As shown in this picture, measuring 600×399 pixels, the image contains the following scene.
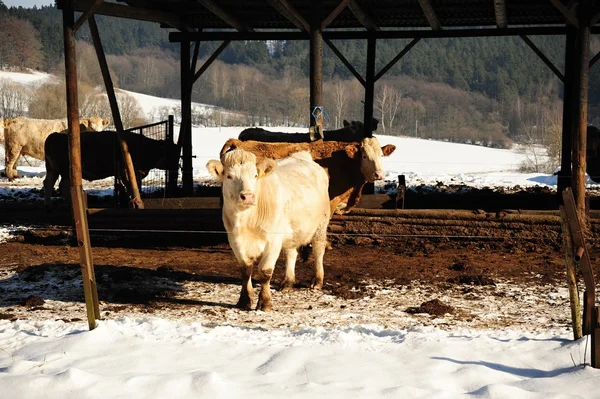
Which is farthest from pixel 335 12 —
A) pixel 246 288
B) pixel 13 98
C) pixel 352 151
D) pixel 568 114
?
pixel 13 98

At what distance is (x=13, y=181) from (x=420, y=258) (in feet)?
51.2

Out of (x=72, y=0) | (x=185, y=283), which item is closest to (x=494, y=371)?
(x=185, y=283)

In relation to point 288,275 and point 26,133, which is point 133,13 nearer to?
point 288,275

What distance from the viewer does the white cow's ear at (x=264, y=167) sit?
8.56 metres

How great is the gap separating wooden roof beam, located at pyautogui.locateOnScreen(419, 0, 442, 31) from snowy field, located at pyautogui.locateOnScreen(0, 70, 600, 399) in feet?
22.8

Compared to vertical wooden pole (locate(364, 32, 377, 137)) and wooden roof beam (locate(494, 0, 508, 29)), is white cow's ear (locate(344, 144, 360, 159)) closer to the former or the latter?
wooden roof beam (locate(494, 0, 508, 29))

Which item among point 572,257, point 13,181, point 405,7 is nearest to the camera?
point 572,257

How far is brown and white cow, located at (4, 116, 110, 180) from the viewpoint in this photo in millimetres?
25281

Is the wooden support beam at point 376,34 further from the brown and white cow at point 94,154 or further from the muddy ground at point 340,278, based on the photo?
the muddy ground at point 340,278

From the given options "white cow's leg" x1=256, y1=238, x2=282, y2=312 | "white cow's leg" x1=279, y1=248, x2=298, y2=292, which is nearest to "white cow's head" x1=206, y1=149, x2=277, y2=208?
"white cow's leg" x1=256, y1=238, x2=282, y2=312

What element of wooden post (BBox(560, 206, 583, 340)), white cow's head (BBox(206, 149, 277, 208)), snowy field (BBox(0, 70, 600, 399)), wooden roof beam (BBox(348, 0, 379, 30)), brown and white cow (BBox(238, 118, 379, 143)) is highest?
wooden roof beam (BBox(348, 0, 379, 30))

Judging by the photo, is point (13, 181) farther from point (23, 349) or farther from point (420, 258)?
point (23, 349)

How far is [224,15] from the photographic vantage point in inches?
582

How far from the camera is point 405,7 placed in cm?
1565
